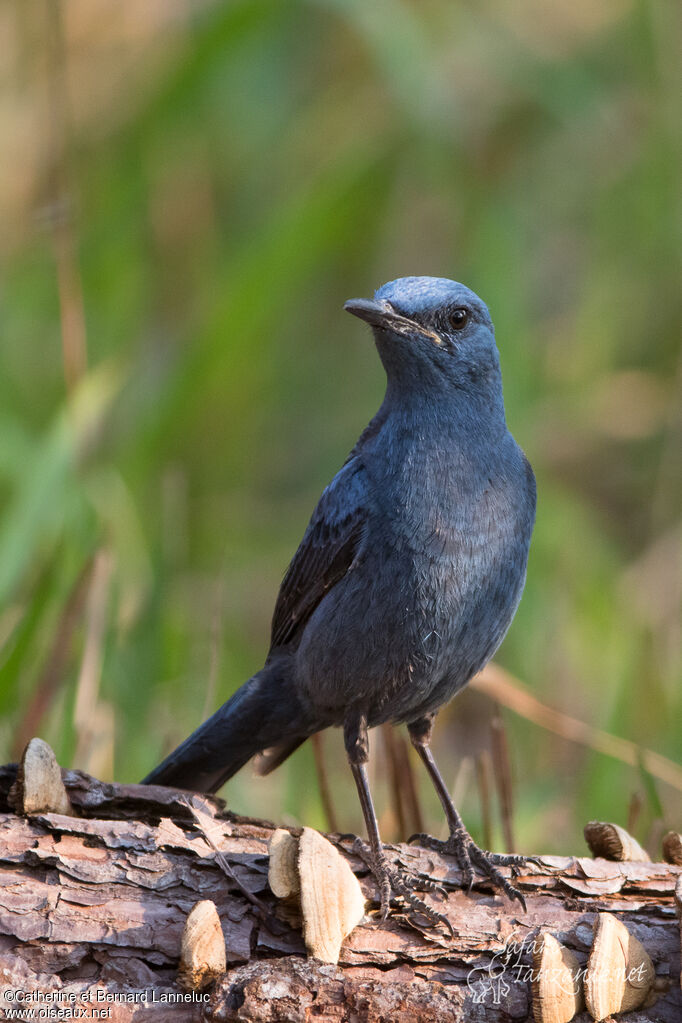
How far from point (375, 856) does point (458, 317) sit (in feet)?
5.38

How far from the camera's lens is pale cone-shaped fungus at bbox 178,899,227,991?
294 centimetres

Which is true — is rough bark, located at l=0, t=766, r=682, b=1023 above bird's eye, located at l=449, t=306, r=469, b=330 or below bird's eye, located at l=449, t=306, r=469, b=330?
below

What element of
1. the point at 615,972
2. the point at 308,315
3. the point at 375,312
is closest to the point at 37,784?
the point at 615,972

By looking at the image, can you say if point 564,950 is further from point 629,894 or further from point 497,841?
point 497,841

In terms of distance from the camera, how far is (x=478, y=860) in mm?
3557

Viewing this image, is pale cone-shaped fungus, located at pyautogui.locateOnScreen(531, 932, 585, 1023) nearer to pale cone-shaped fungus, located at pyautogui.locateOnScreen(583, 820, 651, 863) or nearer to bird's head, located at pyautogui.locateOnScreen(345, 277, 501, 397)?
pale cone-shaped fungus, located at pyautogui.locateOnScreen(583, 820, 651, 863)

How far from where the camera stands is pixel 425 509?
3770 millimetres

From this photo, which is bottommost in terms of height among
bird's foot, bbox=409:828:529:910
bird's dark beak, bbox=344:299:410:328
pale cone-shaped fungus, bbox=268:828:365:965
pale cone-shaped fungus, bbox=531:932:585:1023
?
pale cone-shaped fungus, bbox=531:932:585:1023

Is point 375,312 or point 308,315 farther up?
point 308,315

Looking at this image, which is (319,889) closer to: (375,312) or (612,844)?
(612,844)

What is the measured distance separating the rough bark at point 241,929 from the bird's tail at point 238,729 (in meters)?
0.67

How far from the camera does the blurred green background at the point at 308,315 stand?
5633 mm

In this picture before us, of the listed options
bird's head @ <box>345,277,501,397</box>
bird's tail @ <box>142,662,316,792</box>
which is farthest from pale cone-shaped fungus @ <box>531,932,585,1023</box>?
bird's head @ <box>345,277,501,397</box>

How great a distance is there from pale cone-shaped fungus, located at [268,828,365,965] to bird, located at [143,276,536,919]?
498mm
